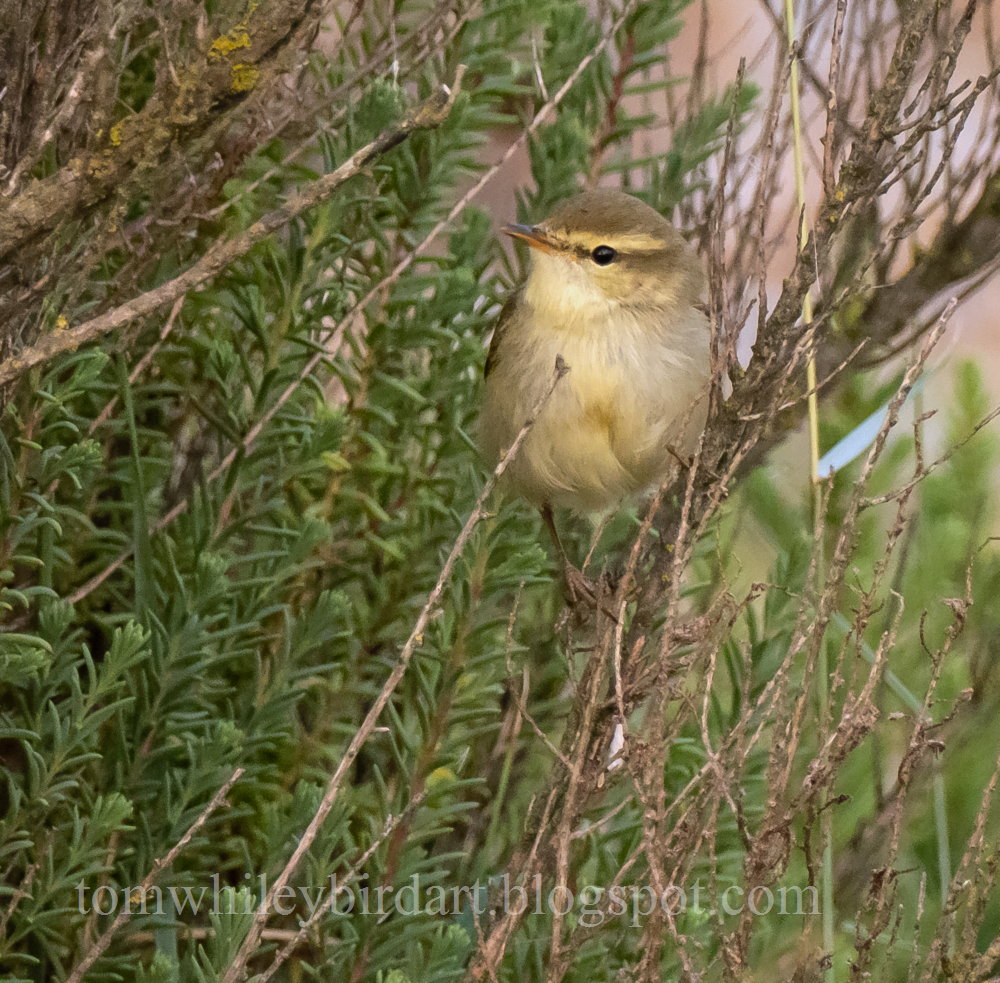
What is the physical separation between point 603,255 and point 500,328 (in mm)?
266

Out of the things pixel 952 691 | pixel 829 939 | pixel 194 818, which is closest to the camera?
pixel 829 939

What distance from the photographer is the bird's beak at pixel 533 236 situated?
2.30 m

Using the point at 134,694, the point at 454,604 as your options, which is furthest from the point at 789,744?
the point at 134,694

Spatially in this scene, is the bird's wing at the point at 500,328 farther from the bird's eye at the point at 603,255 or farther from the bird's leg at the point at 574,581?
the bird's leg at the point at 574,581

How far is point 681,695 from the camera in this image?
1.46 metres

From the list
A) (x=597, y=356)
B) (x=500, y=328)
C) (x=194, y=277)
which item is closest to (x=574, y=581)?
→ (x=597, y=356)

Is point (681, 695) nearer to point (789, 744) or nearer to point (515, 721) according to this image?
point (789, 744)

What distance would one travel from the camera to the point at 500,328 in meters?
2.58

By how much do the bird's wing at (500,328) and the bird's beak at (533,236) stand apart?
192 millimetres

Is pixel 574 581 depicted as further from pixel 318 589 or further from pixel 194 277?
pixel 194 277

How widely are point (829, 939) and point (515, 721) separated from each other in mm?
855

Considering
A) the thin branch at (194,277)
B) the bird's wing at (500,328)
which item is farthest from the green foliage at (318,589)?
the thin branch at (194,277)

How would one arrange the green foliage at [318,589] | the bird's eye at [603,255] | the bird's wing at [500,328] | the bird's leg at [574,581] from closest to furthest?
the green foliage at [318,589] < the bird's leg at [574,581] < the bird's eye at [603,255] < the bird's wing at [500,328]

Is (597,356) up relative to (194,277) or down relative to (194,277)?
down
